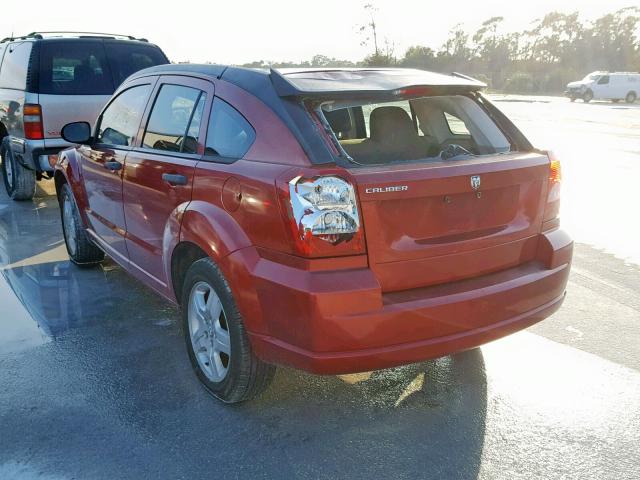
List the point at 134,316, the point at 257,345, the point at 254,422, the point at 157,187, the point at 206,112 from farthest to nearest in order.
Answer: the point at 134,316 → the point at 157,187 → the point at 206,112 → the point at 254,422 → the point at 257,345

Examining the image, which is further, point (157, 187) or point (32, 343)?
point (32, 343)

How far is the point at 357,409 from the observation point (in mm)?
3307

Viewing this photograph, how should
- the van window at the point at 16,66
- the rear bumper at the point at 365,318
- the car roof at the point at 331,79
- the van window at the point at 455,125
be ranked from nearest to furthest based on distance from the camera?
the rear bumper at the point at 365,318 → the car roof at the point at 331,79 → the van window at the point at 455,125 → the van window at the point at 16,66

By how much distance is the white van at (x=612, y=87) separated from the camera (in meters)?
39.9

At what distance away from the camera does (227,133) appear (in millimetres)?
3242

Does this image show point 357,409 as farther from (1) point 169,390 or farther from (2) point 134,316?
→ (2) point 134,316

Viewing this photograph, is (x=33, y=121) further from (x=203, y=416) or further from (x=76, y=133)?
(x=203, y=416)

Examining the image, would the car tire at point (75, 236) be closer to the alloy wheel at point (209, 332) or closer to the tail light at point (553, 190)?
the alloy wheel at point (209, 332)

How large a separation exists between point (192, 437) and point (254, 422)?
1.03 ft

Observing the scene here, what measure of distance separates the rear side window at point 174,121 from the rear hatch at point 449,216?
48.7 inches

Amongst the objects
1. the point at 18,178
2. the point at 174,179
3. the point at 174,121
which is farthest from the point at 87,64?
the point at 174,179

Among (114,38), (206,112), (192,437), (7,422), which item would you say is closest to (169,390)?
(192,437)

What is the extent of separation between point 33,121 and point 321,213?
621 centimetres

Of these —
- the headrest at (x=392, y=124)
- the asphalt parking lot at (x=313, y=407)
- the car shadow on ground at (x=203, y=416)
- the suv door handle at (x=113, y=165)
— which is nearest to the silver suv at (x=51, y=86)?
the asphalt parking lot at (x=313, y=407)
